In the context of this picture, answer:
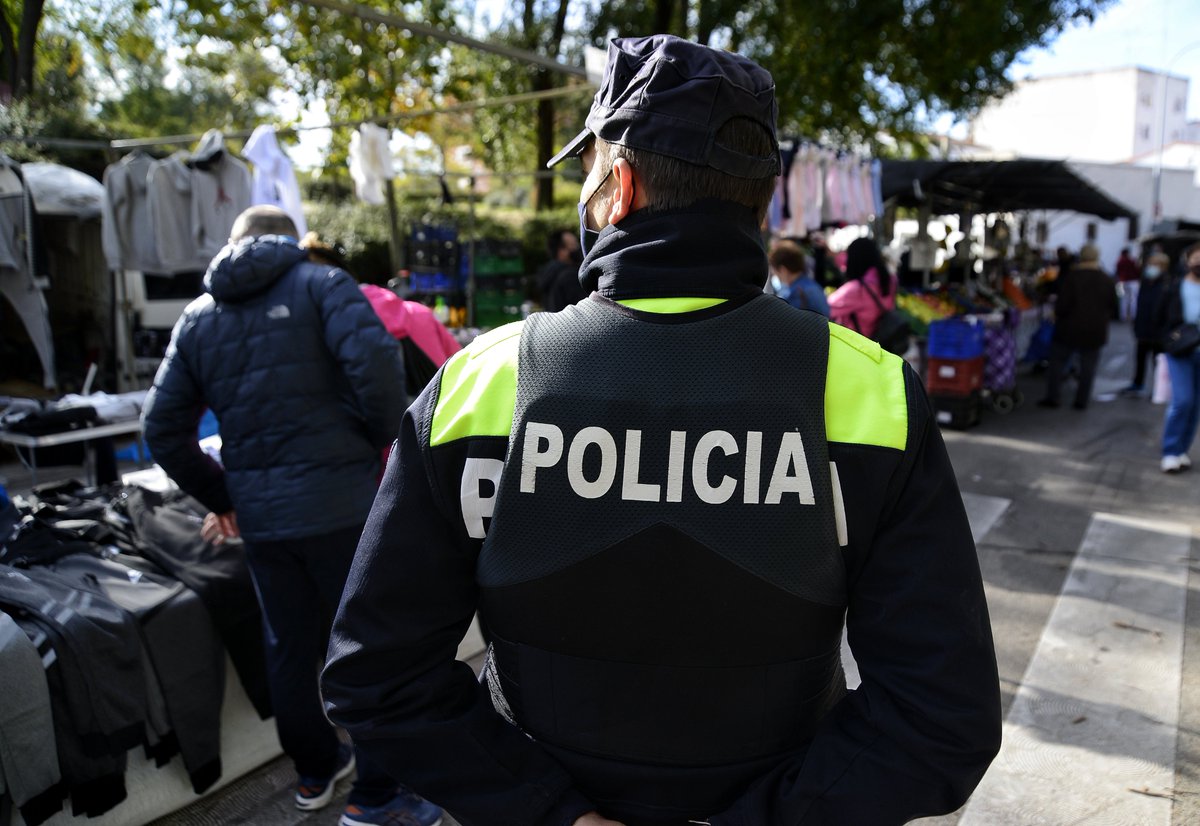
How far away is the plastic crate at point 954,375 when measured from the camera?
9289 mm

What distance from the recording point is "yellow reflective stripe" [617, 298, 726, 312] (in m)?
1.26

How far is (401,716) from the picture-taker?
4.21ft

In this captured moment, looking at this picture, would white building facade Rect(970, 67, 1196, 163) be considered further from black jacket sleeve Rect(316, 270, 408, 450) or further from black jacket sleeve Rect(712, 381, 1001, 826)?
black jacket sleeve Rect(712, 381, 1001, 826)

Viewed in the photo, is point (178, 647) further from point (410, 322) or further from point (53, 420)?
point (53, 420)

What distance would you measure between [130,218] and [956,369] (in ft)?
26.0

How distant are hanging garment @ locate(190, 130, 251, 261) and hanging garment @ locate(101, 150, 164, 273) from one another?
0.37 meters

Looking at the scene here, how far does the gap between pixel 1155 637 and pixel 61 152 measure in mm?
13265

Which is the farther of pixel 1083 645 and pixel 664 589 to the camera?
pixel 1083 645

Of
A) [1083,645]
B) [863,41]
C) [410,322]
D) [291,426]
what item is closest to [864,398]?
[291,426]

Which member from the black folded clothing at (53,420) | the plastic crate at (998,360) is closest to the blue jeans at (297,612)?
the black folded clothing at (53,420)

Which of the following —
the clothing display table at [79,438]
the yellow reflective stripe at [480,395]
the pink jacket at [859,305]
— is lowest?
the clothing display table at [79,438]

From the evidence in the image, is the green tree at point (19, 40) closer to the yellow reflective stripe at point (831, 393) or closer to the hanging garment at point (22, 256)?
the hanging garment at point (22, 256)

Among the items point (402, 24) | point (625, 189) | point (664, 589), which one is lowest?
point (664, 589)

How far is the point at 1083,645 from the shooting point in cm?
430
